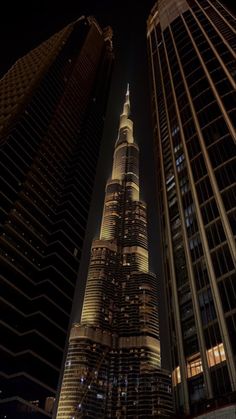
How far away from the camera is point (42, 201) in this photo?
11538 centimetres

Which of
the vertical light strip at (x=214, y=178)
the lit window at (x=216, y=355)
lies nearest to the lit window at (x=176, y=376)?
the lit window at (x=216, y=355)

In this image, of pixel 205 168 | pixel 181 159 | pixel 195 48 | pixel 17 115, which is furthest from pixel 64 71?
pixel 205 168

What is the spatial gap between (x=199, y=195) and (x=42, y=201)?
54.0 m

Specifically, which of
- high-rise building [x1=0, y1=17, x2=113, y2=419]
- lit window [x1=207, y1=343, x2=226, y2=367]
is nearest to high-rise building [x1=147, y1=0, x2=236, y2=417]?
lit window [x1=207, y1=343, x2=226, y2=367]

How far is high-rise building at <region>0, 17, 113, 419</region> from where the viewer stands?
293 ft

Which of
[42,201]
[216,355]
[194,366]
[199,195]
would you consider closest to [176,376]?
[194,366]

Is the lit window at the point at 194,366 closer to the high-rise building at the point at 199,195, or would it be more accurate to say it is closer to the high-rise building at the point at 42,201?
the high-rise building at the point at 199,195

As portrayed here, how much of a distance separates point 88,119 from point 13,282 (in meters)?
77.8

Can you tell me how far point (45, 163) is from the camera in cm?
12412

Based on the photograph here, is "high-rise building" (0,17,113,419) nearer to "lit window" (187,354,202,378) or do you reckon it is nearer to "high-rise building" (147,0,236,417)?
"high-rise building" (147,0,236,417)

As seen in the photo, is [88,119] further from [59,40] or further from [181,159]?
[181,159]

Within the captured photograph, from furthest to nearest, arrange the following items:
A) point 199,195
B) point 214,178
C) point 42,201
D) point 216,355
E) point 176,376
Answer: point 42,201 < point 199,195 < point 214,178 < point 176,376 < point 216,355

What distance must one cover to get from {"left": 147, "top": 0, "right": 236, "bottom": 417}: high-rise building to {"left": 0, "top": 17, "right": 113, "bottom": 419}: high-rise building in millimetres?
34993

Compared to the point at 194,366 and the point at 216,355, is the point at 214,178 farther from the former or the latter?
the point at 194,366
